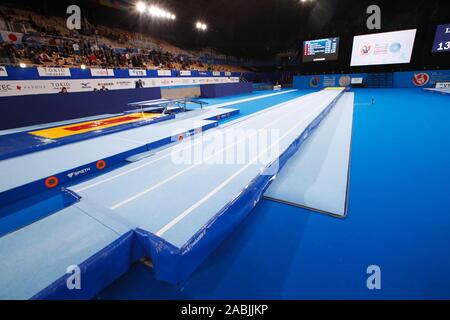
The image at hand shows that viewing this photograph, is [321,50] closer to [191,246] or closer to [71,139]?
[71,139]

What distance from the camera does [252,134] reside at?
4.01 m

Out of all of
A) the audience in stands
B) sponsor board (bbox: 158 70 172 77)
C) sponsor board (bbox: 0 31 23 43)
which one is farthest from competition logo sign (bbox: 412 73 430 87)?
Answer: sponsor board (bbox: 0 31 23 43)

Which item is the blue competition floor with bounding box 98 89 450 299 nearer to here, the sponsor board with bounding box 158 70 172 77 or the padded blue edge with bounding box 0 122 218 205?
the padded blue edge with bounding box 0 122 218 205

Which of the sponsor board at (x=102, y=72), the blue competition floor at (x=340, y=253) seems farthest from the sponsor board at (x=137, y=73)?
the blue competition floor at (x=340, y=253)

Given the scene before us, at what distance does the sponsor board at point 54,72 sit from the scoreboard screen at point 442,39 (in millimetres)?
20830

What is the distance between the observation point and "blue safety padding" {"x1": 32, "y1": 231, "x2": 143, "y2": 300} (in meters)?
1.16

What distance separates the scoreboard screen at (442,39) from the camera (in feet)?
43.5

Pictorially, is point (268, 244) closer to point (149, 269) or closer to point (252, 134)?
point (149, 269)

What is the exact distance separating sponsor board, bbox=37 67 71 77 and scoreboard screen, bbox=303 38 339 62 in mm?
17177

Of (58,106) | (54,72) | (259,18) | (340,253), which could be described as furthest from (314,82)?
(340,253)

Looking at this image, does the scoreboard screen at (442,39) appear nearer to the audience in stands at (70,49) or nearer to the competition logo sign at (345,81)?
the competition logo sign at (345,81)

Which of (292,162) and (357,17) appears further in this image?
(357,17)
